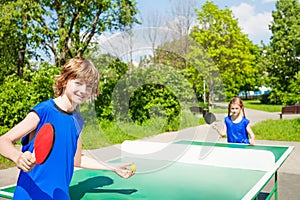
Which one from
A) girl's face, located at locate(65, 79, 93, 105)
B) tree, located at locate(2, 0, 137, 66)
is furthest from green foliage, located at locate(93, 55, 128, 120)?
tree, located at locate(2, 0, 137, 66)

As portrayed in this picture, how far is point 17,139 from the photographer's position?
60.1 inches

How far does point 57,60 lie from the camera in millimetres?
11305

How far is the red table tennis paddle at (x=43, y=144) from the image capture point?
1.28m

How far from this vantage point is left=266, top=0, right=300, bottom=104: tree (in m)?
31.7

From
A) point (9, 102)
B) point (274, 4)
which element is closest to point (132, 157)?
point (9, 102)

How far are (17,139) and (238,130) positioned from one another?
422 centimetres

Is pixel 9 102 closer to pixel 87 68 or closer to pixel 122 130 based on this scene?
pixel 122 130

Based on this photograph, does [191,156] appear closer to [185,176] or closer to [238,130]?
[185,176]

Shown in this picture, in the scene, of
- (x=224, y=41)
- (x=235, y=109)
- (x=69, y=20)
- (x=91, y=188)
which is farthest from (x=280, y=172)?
(x=224, y=41)

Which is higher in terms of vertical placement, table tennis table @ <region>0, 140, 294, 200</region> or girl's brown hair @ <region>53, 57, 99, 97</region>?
girl's brown hair @ <region>53, 57, 99, 97</region>

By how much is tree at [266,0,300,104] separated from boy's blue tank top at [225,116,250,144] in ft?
89.4

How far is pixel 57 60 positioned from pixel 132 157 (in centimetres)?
796

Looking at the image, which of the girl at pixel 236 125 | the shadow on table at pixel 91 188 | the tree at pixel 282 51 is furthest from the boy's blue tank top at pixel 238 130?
the tree at pixel 282 51

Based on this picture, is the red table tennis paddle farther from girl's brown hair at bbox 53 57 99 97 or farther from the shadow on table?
the shadow on table
